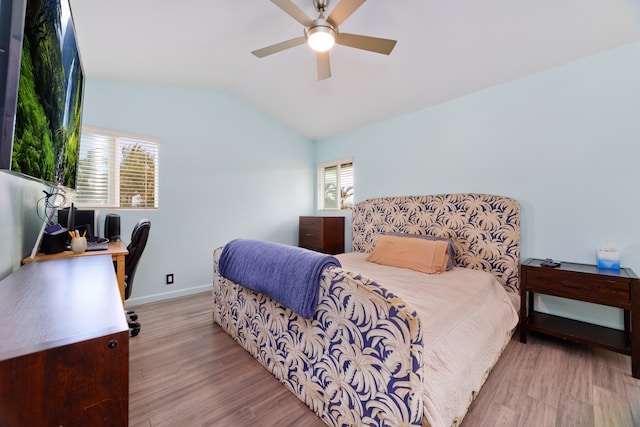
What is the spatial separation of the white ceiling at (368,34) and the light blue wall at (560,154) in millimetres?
187

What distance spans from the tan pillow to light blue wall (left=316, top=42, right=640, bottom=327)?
817 mm

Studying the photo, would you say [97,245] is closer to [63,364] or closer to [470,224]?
[63,364]

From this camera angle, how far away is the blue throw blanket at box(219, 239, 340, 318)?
1351 millimetres

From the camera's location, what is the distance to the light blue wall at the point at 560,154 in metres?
2.04

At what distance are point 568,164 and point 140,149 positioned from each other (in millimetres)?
4437

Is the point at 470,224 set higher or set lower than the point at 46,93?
lower

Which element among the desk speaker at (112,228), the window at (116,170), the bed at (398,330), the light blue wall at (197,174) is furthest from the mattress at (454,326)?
the window at (116,170)

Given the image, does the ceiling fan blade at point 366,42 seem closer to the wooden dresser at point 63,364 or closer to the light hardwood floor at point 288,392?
the wooden dresser at point 63,364

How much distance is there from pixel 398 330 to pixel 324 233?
2834mm

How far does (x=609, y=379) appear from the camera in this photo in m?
1.73

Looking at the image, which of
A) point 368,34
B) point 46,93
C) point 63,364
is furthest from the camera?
point 368,34

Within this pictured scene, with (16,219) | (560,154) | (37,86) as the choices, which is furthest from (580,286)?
(16,219)

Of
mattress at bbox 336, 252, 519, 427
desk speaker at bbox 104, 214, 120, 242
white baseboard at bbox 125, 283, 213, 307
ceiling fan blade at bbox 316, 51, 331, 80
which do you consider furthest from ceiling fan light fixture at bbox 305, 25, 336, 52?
white baseboard at bbox 125, 283, 213, 307

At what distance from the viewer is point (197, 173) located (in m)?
3.43
